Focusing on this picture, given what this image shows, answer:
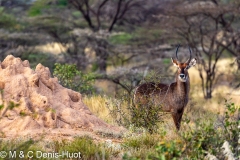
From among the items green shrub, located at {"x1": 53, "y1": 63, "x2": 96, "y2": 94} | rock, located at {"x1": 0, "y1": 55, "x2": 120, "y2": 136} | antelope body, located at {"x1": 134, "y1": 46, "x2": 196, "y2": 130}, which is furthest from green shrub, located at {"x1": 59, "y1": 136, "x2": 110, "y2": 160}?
green shrub, located at {"x1": 53, "y1": 63, "x2": 96, "y2": 94}

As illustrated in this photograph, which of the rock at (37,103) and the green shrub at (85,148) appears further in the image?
the rock at (37,103)

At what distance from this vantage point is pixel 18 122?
8.38m

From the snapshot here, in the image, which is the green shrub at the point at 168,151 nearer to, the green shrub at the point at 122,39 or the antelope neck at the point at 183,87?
the antelope neck at the point at 183,87

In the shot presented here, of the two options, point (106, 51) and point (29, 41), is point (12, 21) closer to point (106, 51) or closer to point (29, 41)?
point (29, 41)

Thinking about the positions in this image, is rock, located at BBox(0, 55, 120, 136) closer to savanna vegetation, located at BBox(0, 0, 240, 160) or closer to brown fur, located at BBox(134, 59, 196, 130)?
savanna vegetation, located at BBox(0, 0, 240, 160)

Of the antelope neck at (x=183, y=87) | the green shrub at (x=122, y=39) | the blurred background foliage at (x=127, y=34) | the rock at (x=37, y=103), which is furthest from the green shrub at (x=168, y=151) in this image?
the green shrub at (x=122, y=39)

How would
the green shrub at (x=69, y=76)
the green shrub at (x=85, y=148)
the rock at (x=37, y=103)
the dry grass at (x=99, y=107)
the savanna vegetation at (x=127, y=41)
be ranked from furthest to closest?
the savanna vegetation at (x=127, y=41)
the green shrub at (x=69, y=76)
the dry grass at (x=99, y=107)
the rock at (x=37, y=103)
the green shrub at (x=85, y=148)

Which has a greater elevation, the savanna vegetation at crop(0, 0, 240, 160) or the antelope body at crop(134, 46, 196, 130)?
the antelope body at crop(134, 46, 196, 130)

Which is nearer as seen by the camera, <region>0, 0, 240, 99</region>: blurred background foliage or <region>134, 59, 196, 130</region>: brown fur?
<region>134, 59, 196, 130</region>: brown fur

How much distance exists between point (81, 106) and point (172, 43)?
14677 millimetres

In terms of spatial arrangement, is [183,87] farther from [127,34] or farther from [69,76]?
[127,34]

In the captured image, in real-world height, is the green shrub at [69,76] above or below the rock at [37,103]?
below

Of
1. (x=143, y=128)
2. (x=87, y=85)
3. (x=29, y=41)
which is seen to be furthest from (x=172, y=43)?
(x=143, y=128)

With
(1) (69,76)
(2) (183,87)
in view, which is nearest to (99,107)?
(2) (183,87)
